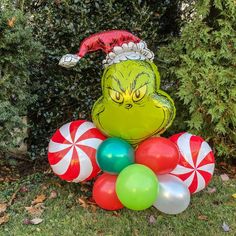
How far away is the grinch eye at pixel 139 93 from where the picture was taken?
357 cm

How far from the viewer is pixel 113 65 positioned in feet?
12.1

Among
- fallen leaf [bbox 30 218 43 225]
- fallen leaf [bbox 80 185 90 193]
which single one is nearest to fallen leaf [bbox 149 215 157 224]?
fallen leaf [bbox 80 185 90 193]

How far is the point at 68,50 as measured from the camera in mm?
4734

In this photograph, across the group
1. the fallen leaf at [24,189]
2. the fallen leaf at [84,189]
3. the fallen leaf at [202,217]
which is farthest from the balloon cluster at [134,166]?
the fallen leaf at [24,189]

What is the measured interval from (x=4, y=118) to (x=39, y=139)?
0.99 m

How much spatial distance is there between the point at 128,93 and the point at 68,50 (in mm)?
1451

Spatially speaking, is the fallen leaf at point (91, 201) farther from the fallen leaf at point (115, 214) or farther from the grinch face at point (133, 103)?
the grinch face at point (133, 103)

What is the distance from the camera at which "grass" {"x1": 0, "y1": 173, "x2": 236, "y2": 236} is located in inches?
142

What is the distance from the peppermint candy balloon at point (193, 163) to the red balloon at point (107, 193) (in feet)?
1.88

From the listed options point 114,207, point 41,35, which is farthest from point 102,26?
Answer: point 114,207

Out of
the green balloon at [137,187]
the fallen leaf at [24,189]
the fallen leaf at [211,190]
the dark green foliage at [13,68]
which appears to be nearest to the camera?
the green balloon at [137,187]

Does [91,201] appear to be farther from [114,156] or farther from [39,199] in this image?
[114,156]

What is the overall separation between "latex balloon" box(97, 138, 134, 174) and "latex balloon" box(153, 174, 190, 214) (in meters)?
0.34

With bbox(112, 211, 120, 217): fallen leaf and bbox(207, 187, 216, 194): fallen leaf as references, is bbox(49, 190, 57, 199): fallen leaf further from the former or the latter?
bbox(207, 187, 216, 194): fallen leaf
